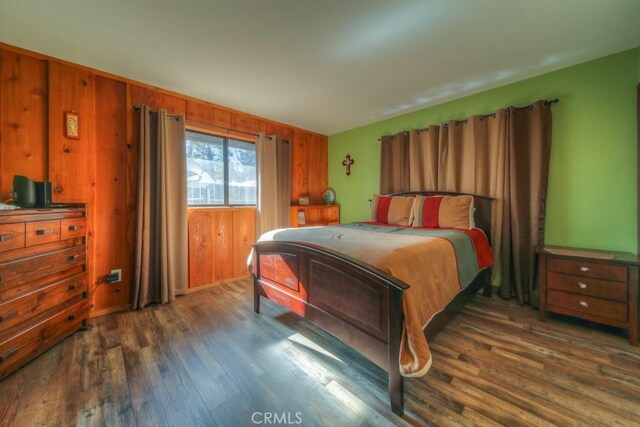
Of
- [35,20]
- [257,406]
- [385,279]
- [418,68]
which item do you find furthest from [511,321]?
[35,20]

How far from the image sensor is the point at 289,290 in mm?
1942

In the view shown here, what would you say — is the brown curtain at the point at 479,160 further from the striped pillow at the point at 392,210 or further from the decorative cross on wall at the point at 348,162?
the decorative cross on wall at the point at 348,162

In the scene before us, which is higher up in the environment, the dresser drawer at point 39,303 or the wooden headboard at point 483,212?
the wooden headboard at point 483,212

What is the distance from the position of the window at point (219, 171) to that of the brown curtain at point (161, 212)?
27cm

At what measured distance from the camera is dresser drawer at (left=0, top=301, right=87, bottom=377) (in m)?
1.43

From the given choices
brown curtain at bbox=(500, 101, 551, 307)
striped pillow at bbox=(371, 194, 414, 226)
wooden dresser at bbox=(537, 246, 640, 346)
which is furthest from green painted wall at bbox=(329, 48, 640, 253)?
striped pillow at bbox=(371, 194, 414, 226)

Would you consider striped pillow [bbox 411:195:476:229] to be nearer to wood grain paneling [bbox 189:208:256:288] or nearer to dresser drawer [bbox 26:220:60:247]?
wood grain paneling [bbox 189:208:256:288]

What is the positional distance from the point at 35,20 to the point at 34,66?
57cm

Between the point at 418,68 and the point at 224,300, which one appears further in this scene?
the point at 224,300

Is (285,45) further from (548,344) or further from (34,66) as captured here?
(548,344)

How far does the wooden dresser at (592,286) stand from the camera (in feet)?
5.75

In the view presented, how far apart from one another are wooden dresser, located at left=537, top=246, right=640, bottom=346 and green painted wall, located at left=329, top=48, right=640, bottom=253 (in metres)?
0.29

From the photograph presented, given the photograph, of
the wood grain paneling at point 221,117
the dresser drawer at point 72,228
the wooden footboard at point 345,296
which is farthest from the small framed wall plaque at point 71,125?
the wooden footboard at point 345,296

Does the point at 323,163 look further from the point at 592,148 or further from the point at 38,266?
the point at 38,266
